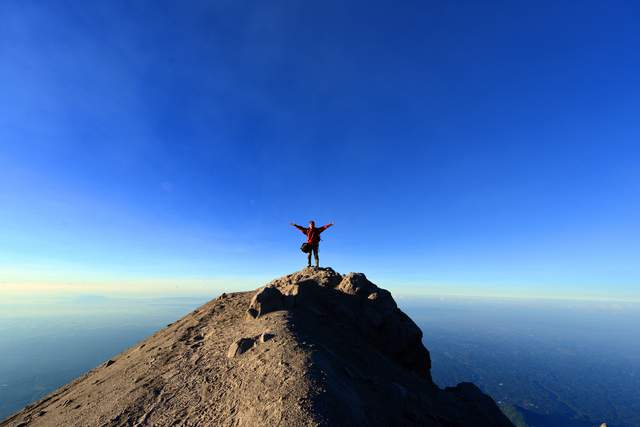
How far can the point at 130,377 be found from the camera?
12281mm

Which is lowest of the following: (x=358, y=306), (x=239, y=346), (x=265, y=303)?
(x=239, y=346)

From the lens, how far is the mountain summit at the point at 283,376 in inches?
342

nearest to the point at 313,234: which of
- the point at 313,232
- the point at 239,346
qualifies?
the point at 313,232

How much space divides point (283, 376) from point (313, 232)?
13.2 m

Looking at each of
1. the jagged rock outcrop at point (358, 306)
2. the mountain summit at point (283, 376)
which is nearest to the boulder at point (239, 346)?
the mountain summit at point (283, 376)

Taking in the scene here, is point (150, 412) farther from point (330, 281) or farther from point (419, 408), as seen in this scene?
point (330, 281)

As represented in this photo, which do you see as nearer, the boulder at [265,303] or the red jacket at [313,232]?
the boulder at [265,303]

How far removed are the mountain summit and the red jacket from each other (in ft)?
12.0

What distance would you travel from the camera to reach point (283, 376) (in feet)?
31.3

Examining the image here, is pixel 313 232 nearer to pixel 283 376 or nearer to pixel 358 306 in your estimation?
pixel 358 306

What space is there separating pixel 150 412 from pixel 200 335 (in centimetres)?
564

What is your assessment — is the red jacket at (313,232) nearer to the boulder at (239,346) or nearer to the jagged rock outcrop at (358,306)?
the jagged rock outcrop at (358,306)

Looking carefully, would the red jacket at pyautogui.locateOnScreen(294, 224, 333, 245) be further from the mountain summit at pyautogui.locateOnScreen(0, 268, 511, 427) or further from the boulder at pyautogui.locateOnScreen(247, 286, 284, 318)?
the boulder at pyautogui.locateOnScreen(247, 286, 284, 318)

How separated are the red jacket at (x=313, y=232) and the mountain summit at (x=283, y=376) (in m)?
3.67
